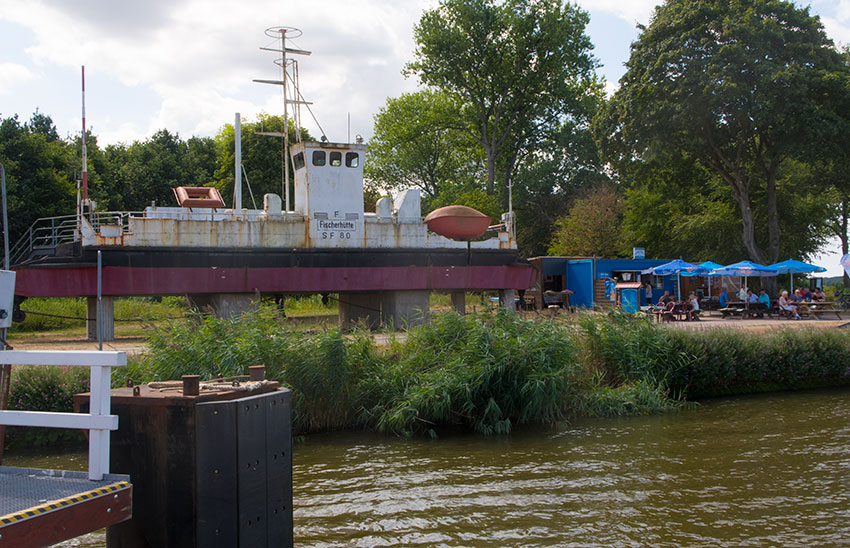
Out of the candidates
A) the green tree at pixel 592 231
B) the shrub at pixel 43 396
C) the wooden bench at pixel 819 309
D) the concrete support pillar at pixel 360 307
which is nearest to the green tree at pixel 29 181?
the concrete support pillar at pixel 360 307

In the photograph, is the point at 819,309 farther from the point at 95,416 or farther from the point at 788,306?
the point at 95,416

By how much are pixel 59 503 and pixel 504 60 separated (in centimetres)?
4637

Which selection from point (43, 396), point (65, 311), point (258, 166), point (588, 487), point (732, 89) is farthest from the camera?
point (258, 166)

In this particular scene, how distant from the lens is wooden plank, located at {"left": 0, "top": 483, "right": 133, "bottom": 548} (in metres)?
3.95

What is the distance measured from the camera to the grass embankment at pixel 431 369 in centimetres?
1175

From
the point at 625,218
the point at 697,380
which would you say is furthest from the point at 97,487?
the point at 625,218

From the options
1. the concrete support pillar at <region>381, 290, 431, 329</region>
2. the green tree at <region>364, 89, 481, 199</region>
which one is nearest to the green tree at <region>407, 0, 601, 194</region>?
the green tree at <region>364, 89, 481, 199</region>

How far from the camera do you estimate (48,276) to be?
18016 millimetres

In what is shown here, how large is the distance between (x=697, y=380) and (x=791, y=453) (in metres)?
4.74

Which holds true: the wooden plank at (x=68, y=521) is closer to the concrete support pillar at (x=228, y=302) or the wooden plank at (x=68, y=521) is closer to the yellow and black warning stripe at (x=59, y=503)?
the yellow and black warning stripe at (x=59, y=503)

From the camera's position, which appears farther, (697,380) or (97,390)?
(697,380)

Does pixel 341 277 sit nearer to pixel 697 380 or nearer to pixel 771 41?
pixel 697 380

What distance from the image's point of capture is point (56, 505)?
4180 millimetres

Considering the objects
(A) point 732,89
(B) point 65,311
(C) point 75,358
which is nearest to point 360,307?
(B) point 65,311
